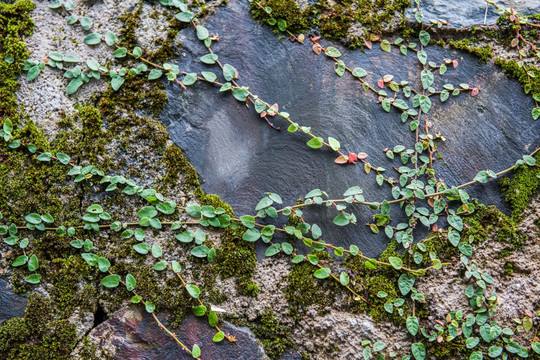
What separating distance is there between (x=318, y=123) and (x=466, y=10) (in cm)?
95

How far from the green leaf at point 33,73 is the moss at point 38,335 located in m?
0.93

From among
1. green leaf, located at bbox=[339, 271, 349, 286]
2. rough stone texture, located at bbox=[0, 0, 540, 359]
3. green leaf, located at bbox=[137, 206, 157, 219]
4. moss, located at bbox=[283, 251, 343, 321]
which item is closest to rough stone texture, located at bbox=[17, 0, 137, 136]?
rough stone texture, located at bbox=[0, 0, 540, 359]

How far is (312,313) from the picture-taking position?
→ 171cm

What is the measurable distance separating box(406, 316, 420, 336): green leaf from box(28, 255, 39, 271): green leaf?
148 centimetres

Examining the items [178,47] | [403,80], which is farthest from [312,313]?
[178,47]

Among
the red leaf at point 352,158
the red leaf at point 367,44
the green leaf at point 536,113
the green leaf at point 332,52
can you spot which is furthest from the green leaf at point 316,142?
the green leaf at point 536,113

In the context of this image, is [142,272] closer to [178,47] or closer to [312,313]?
[312,313]

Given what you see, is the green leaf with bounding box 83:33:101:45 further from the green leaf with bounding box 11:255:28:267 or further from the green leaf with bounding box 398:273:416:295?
the green leaf with bounding box 398:273:416:295

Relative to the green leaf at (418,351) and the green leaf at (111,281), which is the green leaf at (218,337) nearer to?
the green leaf at (111,281)

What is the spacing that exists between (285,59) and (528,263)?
4.42ft

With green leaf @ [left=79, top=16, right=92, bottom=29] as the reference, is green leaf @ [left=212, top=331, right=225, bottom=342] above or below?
below

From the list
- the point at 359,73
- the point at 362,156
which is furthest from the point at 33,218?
the point at 359,73

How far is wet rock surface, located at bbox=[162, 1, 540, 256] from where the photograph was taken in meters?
1.82

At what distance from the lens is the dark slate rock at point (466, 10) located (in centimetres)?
202
